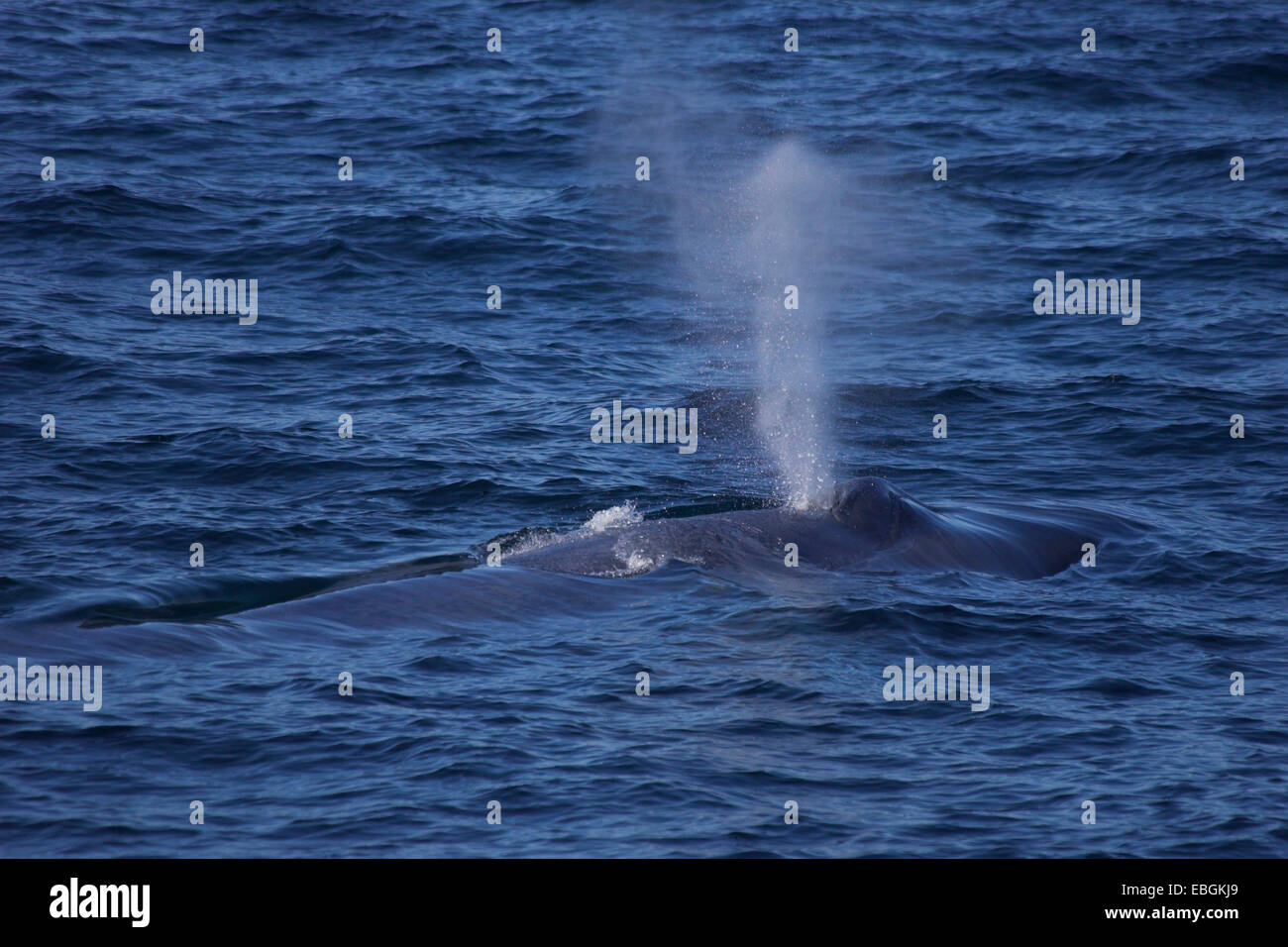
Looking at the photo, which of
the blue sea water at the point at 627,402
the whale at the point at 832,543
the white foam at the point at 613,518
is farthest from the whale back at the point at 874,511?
the white foam at the point at 613,518

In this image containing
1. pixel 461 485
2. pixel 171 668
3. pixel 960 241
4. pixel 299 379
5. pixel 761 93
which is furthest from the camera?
pixel 761 93

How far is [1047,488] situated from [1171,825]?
931cm

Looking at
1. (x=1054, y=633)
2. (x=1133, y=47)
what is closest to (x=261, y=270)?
(x=1054, y=633)

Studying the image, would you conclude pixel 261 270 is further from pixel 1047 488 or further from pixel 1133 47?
pixel 1133 47

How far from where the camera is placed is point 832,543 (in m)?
17.2

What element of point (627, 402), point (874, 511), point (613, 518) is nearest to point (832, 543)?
point (874, 511)

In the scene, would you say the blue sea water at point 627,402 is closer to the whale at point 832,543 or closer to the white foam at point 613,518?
the whale at point 832,543

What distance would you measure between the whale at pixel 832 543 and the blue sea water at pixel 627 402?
400mm

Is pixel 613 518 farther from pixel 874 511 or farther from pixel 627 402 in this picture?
pixel 627 402

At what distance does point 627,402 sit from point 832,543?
Answer: 7.22 meters

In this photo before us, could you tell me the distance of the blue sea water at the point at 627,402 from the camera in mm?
12477

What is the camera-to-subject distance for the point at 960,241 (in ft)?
103

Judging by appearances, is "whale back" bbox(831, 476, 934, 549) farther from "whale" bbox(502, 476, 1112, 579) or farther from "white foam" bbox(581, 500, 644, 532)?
"white foam" bbox(581, 500, 644, 532)

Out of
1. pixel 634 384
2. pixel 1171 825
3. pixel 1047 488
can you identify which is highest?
pixel 634 384
